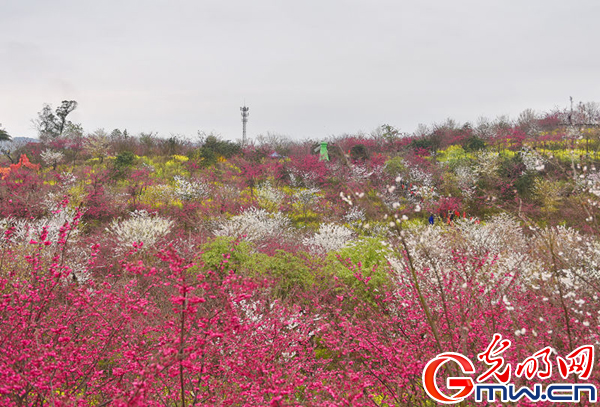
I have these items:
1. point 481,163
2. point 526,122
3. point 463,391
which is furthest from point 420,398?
point 526,122

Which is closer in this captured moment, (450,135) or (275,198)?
(275,198)

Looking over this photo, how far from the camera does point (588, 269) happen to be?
6.18m

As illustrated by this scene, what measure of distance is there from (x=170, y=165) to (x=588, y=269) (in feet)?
63.0

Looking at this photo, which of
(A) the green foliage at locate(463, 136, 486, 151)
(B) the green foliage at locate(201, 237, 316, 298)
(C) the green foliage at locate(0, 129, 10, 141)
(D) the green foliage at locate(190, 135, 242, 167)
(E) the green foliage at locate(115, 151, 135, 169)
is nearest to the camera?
(B) the green foliage at locate(201, 237, 316, 298)

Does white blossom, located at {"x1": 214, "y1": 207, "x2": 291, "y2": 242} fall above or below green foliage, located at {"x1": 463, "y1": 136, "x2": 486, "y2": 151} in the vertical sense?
below

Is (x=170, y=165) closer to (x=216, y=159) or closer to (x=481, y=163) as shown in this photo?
(x=216, y=159)

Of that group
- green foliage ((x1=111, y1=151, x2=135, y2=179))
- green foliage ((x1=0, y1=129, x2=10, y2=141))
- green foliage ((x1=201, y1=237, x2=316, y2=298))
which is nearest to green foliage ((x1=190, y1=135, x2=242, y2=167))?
green foliage ((x1=111, y1=151, x2=135, y2=179))

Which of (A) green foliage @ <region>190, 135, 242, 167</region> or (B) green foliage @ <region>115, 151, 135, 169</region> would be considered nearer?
(B) green foliage @ <region>115, 151, 135, 169</region>

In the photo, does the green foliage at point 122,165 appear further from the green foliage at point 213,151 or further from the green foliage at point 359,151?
the green foliage at point 359,151

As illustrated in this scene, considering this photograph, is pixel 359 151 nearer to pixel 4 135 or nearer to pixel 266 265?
pixel 266 265

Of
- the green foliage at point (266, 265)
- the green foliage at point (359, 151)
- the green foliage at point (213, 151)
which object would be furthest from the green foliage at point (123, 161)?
the green foliage at point (266, 265)

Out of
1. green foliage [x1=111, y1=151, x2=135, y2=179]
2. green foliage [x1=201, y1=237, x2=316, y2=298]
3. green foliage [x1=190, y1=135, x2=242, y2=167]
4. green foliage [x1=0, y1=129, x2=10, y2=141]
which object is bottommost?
green foliage [x1=201, y1=237, x2=316, y2=298]

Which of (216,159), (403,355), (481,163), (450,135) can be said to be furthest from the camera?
(450,135)

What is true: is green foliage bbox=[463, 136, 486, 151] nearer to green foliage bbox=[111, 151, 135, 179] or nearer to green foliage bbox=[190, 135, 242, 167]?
green foliage bbox=[190, 135, 242, 167]
